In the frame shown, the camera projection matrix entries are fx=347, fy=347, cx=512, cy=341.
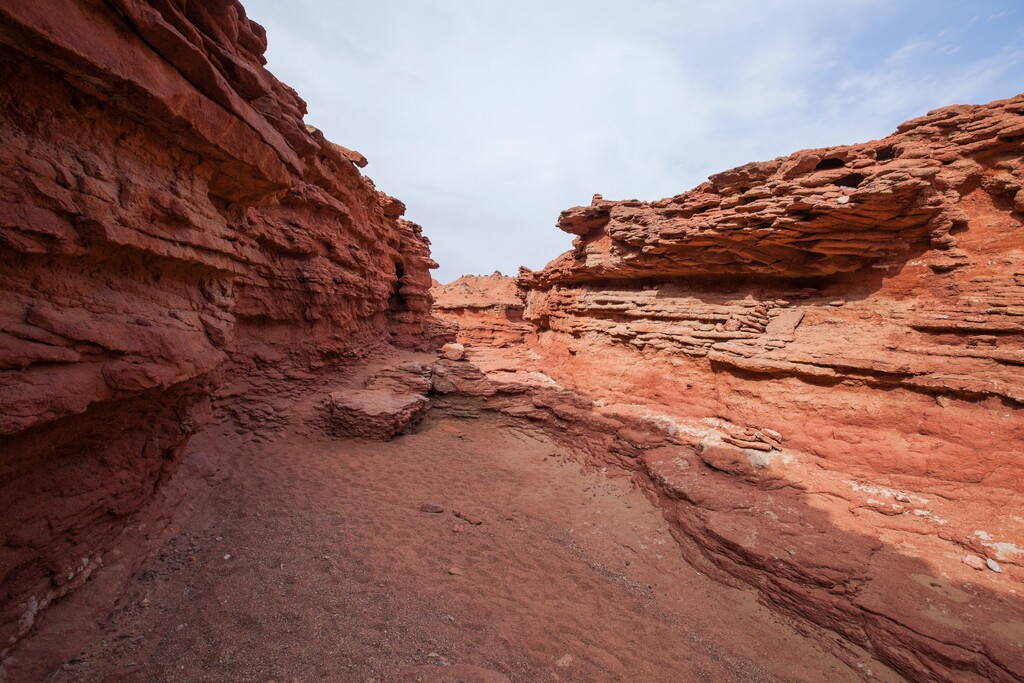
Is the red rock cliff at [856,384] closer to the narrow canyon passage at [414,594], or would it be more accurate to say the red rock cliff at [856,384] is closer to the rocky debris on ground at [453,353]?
the narrow canyon passage at [414,594]

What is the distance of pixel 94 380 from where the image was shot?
2854mm

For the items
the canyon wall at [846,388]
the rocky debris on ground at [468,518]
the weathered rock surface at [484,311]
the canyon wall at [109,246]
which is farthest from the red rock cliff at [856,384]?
the weathered rock surface at [484,311]

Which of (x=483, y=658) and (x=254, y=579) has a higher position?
(x=254, y=579)

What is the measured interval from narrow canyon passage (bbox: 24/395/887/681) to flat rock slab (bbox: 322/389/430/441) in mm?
946

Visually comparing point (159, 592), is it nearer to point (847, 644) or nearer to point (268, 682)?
point (268, 682)

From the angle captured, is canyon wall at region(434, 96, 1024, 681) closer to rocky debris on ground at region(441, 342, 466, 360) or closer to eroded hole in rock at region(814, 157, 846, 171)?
eroded hole in rock at region(814, 157, 846, 171)

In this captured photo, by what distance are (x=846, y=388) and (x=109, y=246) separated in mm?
11046

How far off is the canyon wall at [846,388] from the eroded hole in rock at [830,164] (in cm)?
5

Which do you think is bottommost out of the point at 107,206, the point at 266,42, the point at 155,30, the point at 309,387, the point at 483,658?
the point at 483,658

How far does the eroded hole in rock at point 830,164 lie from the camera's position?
755 cm

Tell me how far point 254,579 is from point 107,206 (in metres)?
4.22

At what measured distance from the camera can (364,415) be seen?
318 inches

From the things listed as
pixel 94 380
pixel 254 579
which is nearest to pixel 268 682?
pixel 254 579

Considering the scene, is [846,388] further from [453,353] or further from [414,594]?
[453,353]
